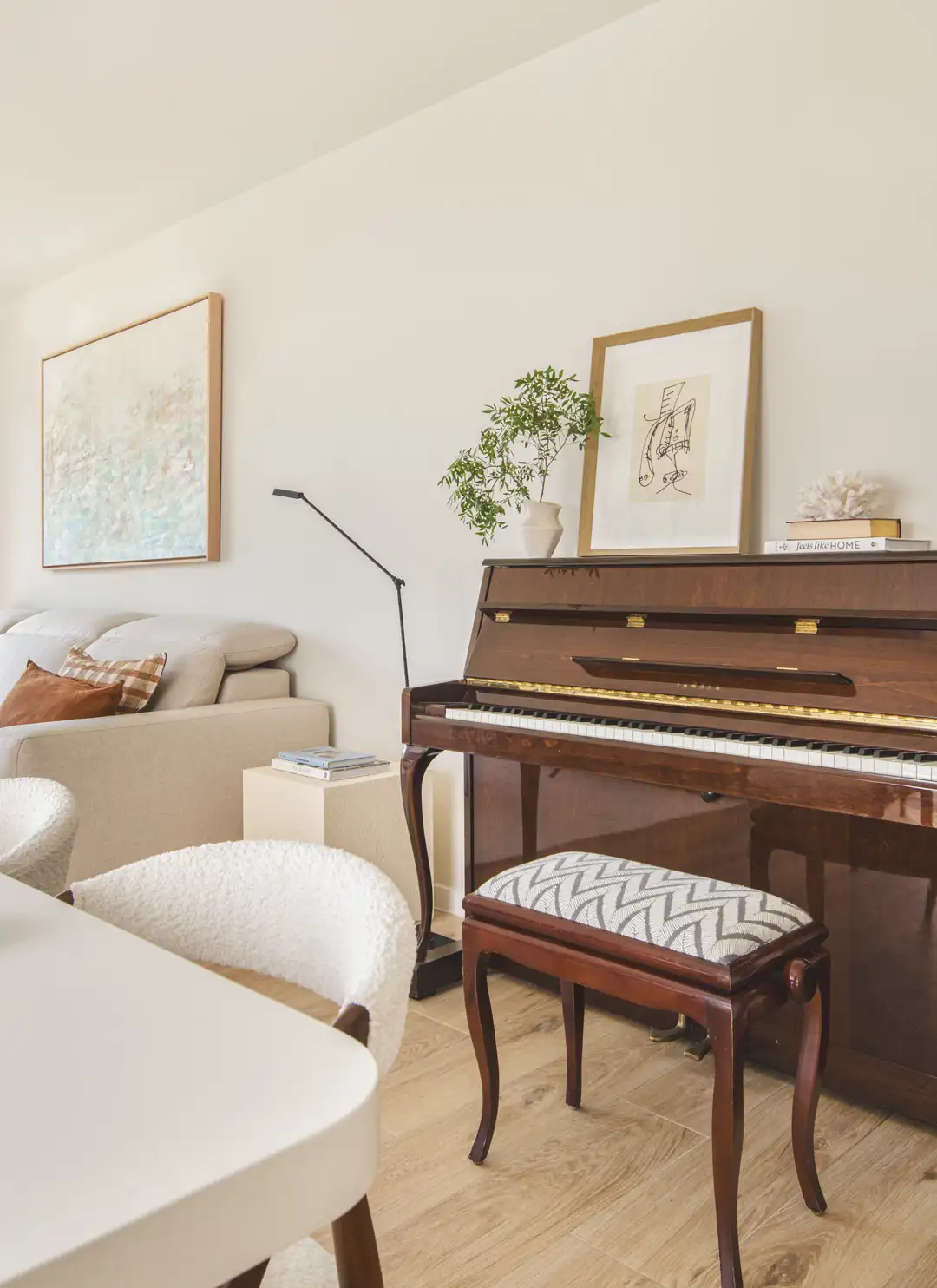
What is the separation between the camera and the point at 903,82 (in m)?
2.28

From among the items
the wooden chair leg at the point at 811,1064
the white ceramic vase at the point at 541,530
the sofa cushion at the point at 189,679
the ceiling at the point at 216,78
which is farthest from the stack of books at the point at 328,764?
the ceiling at the point at 216,78

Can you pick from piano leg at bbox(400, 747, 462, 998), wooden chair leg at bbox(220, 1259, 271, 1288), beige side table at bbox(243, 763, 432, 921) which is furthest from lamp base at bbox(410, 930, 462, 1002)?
wooden chair leg at bbox(220, 1259, 271, 1288)

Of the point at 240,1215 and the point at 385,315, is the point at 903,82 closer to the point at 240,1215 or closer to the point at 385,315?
the point at 385,315

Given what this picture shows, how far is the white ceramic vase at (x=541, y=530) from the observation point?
274 centimetres

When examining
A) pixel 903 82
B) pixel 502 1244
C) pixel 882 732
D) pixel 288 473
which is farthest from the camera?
pixel 288 473

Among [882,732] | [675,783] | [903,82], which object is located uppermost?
[903,82]

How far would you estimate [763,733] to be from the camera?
1982mm

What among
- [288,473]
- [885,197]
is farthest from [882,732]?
[288,473]

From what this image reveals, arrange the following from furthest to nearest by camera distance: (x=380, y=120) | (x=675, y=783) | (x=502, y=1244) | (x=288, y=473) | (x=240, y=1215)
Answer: (x=288, y=473), (x=380, y=120), (x=675, y=783), (x=502, y=1244), (x=240, y=1215)

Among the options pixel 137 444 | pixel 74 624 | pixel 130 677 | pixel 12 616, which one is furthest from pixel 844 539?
pixel 12 616

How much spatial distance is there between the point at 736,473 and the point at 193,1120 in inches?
89.7

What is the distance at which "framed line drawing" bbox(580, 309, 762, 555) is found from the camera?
2553 mm

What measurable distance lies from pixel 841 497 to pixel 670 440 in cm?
59

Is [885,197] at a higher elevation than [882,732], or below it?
higher
